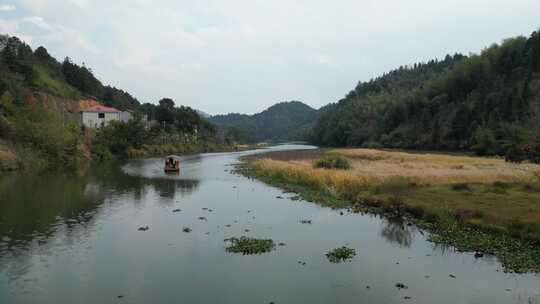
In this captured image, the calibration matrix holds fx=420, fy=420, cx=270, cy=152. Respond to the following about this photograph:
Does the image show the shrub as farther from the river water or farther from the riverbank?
the river water

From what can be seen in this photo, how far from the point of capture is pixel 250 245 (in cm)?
2292

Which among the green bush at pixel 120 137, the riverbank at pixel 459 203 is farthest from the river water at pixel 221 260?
the green bush at pixel 120 137

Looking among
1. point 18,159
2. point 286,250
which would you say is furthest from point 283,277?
point 18,159

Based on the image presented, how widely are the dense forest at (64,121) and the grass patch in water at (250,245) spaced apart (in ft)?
165

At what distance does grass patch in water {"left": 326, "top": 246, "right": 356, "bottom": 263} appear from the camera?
68.9 feet

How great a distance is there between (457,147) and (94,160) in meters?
98.2

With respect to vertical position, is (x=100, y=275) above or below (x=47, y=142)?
below

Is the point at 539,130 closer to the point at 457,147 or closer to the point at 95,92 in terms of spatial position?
the point at 457,147

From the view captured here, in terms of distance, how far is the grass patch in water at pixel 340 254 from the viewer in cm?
2099

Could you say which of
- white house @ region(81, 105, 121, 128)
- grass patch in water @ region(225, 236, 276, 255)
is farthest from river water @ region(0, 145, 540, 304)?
white house @ region(81, 105, 121, 128)

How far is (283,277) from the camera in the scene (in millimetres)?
18516

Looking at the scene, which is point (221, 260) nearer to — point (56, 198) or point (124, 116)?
point (56, 198)

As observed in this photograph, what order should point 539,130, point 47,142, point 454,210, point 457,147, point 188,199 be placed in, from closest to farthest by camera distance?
point 539,130 < point 454,210 < point 188,199 < point 47,142 < point 457,147

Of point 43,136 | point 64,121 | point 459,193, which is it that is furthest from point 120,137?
point 459,193
